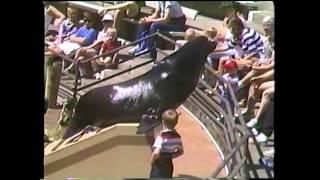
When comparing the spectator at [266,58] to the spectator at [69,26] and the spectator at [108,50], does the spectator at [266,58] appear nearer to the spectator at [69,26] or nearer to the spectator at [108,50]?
the spectator at [108,50]

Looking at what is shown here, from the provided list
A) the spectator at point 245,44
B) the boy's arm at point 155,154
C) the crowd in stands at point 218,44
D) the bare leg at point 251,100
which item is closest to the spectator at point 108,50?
→ the crowd in stands at point 218,44

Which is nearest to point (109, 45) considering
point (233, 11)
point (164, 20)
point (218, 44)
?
point (164, 20)

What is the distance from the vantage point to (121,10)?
11.7 feet

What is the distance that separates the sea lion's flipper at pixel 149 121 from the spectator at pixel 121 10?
1.57ft

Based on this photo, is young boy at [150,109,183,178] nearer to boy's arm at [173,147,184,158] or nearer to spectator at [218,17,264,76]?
boy's arm at [173,147,184,158]

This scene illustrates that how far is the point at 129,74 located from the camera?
138 inches

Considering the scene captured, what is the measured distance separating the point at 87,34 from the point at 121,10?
0.70ft

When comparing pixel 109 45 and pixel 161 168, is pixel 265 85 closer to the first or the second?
pixel 161 168

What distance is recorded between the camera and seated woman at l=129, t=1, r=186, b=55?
3.56m

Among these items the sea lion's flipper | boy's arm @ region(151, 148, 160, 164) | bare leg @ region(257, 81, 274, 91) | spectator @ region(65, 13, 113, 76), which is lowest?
boy's arm @ region(151, 148, 160, 164)

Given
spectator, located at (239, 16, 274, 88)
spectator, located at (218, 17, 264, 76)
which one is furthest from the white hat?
spectator, located at (239, 16, 274, 88)

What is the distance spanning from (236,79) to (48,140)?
1009 millimetres

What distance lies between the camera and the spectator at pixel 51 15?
11.4ft

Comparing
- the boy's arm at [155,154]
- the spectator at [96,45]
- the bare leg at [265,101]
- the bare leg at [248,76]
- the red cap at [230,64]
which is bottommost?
the boy's arm at [155,154]
